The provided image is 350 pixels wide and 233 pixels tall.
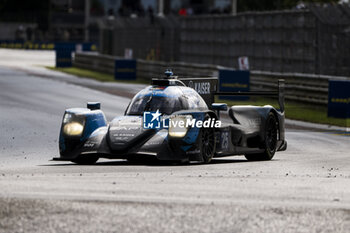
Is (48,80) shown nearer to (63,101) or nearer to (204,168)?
(63,101)

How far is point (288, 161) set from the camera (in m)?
15.6

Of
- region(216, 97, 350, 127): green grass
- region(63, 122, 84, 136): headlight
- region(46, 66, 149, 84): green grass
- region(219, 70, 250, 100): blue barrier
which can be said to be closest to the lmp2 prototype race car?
region(63, 122, 84, 136): headlight

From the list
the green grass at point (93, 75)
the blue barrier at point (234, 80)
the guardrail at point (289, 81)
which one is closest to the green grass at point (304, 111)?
the guardrail at point (289, 81)

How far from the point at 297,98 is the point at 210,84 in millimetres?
16334

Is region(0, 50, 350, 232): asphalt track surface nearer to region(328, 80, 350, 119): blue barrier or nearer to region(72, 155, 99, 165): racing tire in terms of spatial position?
region(72, 155, 99, 165): racing tire

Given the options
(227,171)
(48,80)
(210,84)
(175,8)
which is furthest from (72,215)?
(175,8)

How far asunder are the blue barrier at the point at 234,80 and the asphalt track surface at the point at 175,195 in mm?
17265

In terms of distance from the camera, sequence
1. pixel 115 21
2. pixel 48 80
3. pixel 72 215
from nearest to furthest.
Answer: pixel 72 215 < pixel 48 80 < pixel 115 21

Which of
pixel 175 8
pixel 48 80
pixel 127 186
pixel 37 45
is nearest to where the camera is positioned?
pixel 127 186

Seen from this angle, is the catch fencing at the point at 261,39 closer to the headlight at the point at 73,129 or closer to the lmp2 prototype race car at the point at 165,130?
the lmp2 prototype race car at the point at 165,130

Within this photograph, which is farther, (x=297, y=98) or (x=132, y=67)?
(x=132, y=67)

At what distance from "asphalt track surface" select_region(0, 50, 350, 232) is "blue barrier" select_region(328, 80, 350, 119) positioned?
10269mm

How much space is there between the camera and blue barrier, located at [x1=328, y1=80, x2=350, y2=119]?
26516mm

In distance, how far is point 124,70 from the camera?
4650 centimetres
